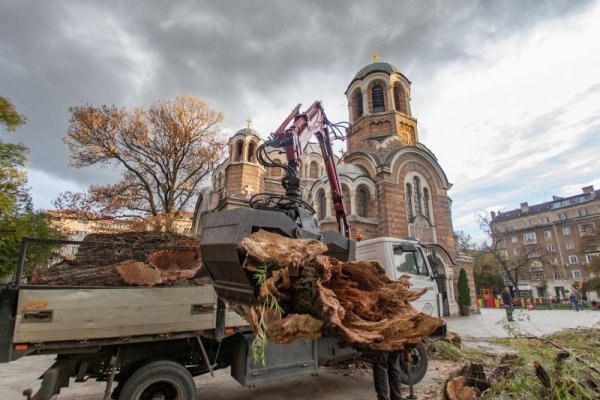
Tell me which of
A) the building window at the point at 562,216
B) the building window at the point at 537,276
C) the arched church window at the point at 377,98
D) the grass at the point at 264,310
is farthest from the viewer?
the building window at the point at 562,216

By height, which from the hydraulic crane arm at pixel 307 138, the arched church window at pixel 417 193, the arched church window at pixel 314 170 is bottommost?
the hydraulic crane arm at pixel 307 138

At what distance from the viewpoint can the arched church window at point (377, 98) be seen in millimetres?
23141

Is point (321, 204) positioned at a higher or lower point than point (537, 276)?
higher

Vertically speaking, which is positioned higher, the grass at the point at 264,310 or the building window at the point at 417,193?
the building window at the point at 417,193

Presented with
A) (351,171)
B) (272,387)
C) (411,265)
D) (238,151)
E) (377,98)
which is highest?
(377,98)

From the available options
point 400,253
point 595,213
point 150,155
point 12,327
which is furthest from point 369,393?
point 595,213

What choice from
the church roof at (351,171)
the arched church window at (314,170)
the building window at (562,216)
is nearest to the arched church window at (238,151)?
the arched church window at (314,170)

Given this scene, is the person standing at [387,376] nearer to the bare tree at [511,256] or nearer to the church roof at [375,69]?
the church roof at [375,69]

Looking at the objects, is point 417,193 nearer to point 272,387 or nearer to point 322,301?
point 272,387

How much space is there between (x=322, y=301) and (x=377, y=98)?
2343 centimetres

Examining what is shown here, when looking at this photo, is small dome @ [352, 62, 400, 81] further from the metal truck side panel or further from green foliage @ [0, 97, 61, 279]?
the metal truck side panel

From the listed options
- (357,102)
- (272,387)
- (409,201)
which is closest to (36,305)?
(272,387)

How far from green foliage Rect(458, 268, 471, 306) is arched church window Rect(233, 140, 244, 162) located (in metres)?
19.7

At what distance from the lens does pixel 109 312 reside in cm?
365
